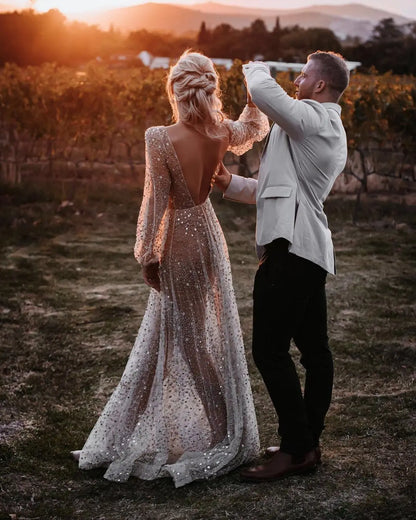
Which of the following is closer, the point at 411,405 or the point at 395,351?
the point at 411,405

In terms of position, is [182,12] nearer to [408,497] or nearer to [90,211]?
[90,211]

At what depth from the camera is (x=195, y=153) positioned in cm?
361

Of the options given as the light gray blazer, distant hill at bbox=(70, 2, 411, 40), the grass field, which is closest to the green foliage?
the grass field

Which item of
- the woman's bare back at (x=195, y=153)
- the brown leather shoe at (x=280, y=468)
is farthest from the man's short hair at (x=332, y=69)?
the brown leather shoe at (x=280, y=468)

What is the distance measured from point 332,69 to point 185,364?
5.35 ft

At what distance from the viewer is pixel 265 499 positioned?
3438mm

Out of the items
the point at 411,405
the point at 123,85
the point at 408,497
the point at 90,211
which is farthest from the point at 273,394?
the point at 123,85

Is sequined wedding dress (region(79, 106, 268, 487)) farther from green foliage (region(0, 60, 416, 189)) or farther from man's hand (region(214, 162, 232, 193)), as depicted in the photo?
green foliage (region(0, 60, 416, 189))

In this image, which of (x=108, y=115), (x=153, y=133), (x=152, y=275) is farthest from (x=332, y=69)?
(x=108, y=115)

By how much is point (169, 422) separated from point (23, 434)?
3.85 feet

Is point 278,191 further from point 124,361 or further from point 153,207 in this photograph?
point 124,361

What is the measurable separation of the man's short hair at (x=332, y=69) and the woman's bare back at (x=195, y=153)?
0.58 meters

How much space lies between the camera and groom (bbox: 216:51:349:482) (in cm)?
327

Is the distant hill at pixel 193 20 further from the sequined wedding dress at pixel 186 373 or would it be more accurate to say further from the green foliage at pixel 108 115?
the sequined wedding dress at pixel 186 373
